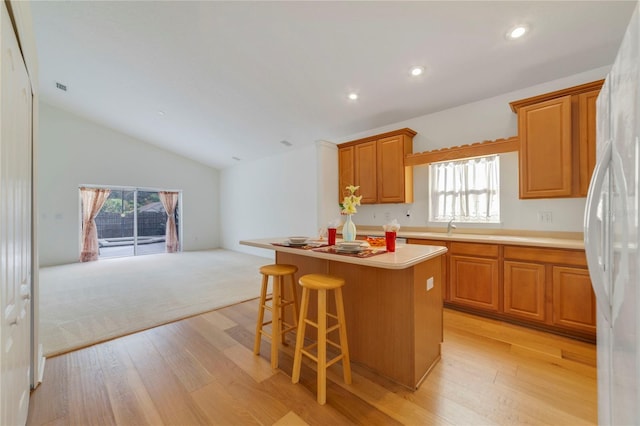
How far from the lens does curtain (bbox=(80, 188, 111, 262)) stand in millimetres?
6164

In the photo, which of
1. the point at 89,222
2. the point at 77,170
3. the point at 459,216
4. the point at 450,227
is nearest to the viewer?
the point at 450,227

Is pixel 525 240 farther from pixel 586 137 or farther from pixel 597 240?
pixel 597 240

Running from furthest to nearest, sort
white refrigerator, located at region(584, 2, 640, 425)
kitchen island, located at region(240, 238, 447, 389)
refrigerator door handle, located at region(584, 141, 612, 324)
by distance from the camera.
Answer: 1. kitchen island, located at region(240, 238, 447, 389)
2. refrigerator door handle, located at region(584, 141, 612, 324)
3. white refrigerator, located at region(584, 2, 640, 425)

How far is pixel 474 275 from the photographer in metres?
2.83

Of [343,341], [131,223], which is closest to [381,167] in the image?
[343,341]

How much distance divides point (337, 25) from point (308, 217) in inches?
148

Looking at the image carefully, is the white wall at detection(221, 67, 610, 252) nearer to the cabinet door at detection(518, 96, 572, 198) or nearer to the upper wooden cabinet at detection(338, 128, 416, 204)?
the upper wooden cabinet at detection(338, 128, 416, 204)

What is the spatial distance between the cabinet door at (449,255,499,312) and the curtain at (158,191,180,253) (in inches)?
295

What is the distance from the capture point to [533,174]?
2.69 m

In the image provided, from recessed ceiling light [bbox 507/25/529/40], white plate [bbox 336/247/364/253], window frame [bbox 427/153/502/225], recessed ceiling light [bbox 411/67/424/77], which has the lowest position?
white plate [bbox 336/247/364/253]

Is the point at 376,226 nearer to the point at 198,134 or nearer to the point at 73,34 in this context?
the point at 198,134

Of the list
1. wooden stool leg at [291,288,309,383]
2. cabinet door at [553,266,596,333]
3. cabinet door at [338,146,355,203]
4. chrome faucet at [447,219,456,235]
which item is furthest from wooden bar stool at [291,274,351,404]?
cabinet door at [338,146,355,203]

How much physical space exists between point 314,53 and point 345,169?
1976 mm

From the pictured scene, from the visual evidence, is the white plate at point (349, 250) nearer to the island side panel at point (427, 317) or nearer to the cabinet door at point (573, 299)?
the island side panel at point (427, 317)
